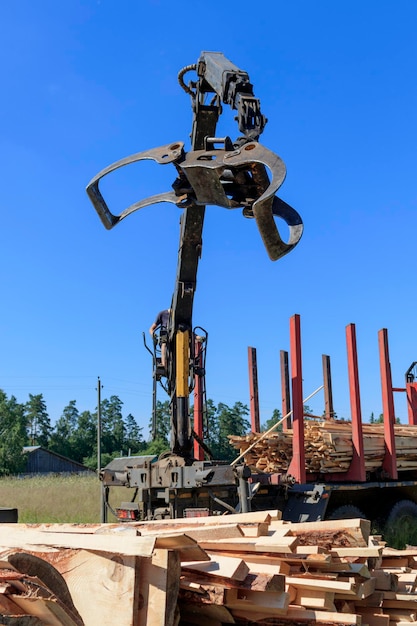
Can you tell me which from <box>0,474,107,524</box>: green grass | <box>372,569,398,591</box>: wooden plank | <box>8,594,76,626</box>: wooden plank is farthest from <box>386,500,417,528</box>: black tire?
<box>8,594,76,626</box>: wooden plank

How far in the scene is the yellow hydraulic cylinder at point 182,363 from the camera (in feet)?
31.2

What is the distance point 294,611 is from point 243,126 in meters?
5.39

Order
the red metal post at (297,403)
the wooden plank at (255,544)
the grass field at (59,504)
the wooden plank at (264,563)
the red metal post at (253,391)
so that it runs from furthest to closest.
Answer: the grass field at (59,504)
the red metal post at (253,391)
the red metal post at (297,403)
the wooden plank at (255,544)
the wooden plank at (264,563)

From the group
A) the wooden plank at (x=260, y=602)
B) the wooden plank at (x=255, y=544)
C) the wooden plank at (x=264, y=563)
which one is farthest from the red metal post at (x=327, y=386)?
the wooden plank at (x=260, y=602)

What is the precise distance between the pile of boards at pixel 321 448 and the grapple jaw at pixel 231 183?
394 cm

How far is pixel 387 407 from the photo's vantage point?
10891 millimetres

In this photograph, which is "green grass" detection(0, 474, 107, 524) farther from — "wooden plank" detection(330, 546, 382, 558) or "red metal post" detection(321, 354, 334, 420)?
"wooden plank" detection(330, 546, 382, 558)

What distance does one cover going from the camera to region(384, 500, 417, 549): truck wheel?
1029 cm

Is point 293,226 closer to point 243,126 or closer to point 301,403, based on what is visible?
point 243,126

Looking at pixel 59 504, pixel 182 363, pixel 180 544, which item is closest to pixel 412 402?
pixel 182 363

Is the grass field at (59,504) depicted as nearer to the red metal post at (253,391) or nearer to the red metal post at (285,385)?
the red metal post at (253,391)

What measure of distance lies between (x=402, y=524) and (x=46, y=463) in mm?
47142

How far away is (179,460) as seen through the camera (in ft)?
29.9

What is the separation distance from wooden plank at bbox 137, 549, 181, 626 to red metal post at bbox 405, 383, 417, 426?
36.3 ft
